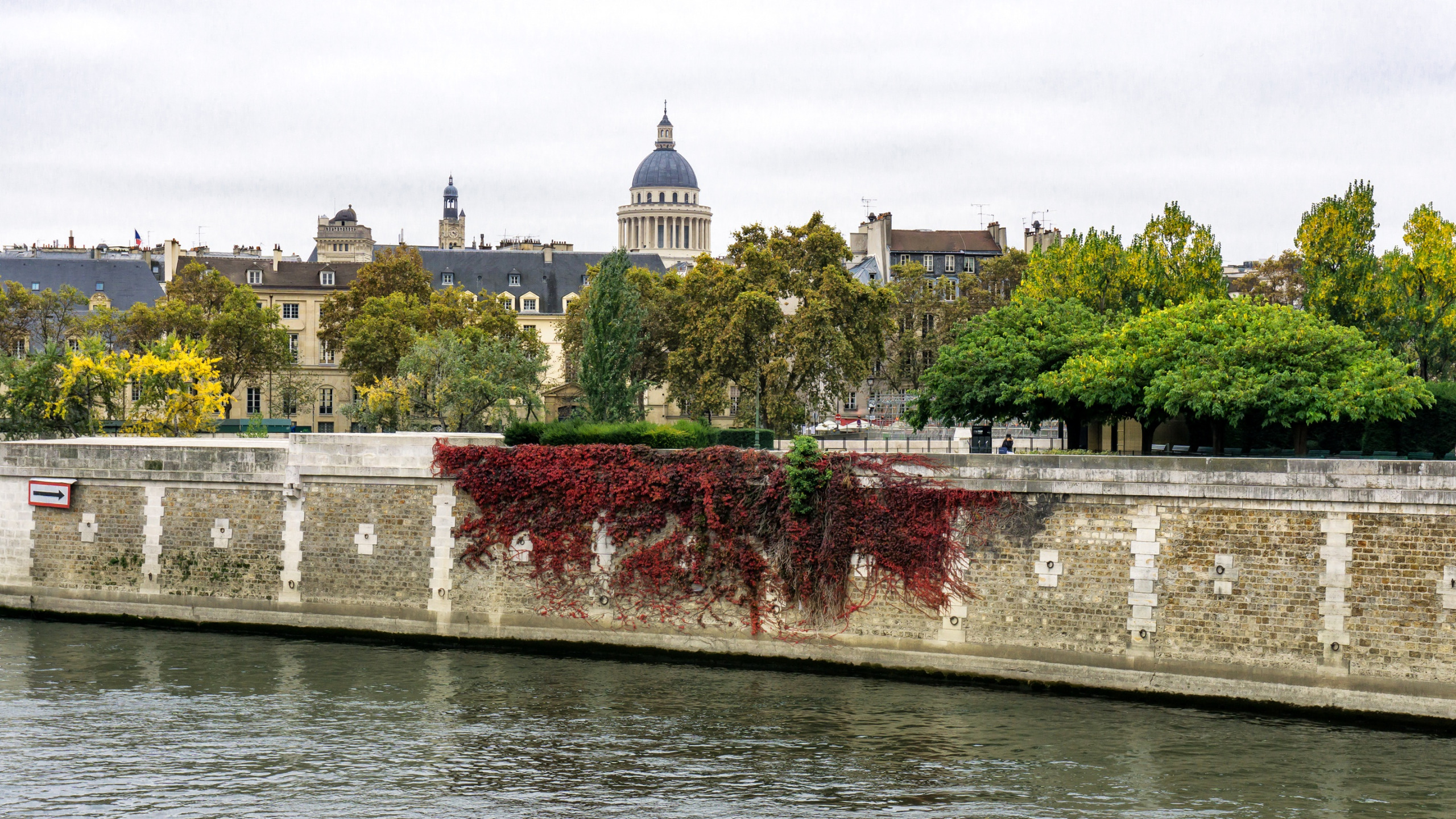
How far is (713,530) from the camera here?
31.3 meters

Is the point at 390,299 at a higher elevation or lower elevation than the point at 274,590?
higher

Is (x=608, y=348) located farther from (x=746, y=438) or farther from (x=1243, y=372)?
(x=1243, y=372)

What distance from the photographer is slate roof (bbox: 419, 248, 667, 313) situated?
337 feet

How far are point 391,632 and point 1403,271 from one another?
3494cm

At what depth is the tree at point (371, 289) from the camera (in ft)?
268

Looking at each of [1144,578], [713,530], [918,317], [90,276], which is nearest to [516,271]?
[90,276]

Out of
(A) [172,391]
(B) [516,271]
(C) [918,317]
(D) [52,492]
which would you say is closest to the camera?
(D) [52,492]

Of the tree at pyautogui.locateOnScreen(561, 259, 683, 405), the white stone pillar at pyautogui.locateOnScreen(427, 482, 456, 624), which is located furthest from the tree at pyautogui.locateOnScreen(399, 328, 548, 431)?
the white stone pillar at pyautogui.locateOnScreen(427, 482, 456, 624)

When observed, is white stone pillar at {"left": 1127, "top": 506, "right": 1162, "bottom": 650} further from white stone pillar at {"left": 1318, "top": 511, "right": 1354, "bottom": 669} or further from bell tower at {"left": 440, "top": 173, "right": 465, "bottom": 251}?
bell tower at {"left": 440, "top": 173, "right": 465, "bottom": 251}

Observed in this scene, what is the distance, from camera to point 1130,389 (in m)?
36.2

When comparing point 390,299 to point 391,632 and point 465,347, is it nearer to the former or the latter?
point 465,347

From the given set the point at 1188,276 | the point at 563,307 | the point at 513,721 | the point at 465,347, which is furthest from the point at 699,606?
the point at 563,307

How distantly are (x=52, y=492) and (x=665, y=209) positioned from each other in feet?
452

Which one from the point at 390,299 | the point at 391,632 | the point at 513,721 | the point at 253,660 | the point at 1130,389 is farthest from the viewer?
the point at 390,299
